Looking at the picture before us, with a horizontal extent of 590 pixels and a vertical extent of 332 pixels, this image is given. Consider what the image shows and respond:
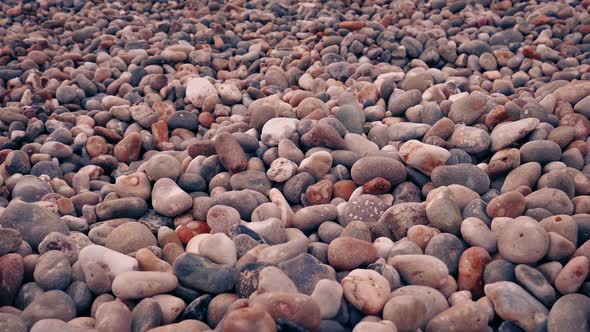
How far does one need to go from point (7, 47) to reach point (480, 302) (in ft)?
13.5

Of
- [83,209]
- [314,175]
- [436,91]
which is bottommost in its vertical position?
[83,209]

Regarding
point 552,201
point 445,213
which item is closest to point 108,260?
point 445,213

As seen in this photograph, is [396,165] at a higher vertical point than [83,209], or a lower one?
higher

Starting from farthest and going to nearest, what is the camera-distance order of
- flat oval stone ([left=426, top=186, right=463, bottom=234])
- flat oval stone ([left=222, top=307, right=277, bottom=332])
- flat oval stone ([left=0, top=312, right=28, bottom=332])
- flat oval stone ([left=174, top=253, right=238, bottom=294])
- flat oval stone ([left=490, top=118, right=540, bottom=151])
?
flat oval stone ([left=490, top=118, right=540, bottom=151]) < flat oval stone ([left=426, top=186, right=463, bottom=234]) < flat oval stone ([left=174, top=253, right=238, bottom=294]) < flat oval stone ([left=0, top=312, right=28, bottom=332]) < flat oval stone ([left=222, top=307, right=277, bottom=332])

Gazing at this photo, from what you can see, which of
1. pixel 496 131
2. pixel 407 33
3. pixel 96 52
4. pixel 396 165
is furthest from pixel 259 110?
pixel 96 52

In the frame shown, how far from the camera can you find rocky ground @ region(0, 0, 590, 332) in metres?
1.61

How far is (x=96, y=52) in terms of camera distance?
13.9ft

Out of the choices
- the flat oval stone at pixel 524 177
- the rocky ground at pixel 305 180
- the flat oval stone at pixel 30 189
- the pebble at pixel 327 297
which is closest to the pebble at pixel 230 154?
the rocky ground at pixel 305 180

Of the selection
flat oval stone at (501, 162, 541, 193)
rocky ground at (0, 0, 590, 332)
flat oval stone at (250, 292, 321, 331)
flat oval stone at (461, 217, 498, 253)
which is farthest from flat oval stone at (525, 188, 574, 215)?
flat oval stone at (250, 292, 321, 331)

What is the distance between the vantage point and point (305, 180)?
230cm

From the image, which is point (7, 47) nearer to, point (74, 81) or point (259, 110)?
point (74, 81)

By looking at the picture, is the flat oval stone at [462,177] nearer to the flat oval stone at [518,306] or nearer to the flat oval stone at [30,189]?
the flat oval stone at [518,306]

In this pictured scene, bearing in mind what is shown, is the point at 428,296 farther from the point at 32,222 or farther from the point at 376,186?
the point at 32,222

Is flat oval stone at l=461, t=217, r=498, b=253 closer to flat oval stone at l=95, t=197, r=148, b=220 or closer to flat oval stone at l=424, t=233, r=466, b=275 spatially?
flat oval stone at l=424, t=233, r=466, b=275
